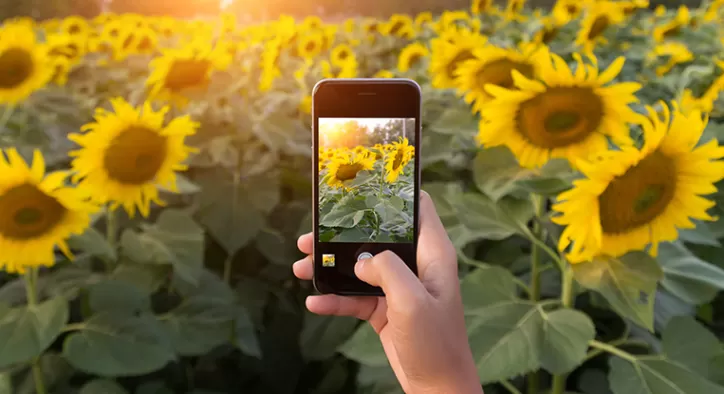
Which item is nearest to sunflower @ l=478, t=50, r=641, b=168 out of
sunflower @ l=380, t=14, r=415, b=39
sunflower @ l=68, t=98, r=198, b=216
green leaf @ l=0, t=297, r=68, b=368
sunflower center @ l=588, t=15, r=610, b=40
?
sunflower @ l=68, t=98, r=198, b=216

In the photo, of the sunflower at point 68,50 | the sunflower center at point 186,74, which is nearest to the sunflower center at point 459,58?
the sunflower center at point 186,74

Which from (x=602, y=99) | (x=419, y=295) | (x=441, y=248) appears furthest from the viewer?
(x=602, y=99)

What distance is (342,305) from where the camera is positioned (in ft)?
3.74

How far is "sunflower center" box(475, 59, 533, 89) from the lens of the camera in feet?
5.89

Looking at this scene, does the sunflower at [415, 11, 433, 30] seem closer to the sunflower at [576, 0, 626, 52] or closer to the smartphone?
the sunflower at [576, 0, 626, 52]

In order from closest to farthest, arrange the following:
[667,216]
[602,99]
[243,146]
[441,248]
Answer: [441,248] < [667,216] < [602,99] < [243,146]

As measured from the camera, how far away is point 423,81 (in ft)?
9.86

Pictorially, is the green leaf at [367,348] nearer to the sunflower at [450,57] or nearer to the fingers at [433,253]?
the fingers at [433,253]

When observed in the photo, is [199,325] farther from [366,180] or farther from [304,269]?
[366,180]

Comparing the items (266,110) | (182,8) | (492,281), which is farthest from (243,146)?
(182,8)

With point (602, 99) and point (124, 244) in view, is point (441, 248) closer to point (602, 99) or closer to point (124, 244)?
point (602, 99)

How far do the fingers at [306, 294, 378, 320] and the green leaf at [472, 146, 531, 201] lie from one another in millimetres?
389

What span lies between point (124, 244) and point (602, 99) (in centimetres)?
133

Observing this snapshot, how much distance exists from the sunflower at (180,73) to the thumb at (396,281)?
5.30 ft
